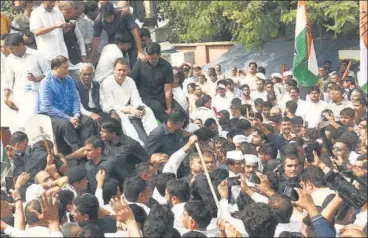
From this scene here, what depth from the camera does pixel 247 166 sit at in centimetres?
860

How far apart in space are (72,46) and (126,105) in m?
1.30

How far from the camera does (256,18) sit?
20.9 m

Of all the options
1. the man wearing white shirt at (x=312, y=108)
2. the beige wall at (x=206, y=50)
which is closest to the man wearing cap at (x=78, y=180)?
the man wearing white shirt at (x=312, y=108)

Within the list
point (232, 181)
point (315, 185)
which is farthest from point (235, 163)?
point (315, 185)

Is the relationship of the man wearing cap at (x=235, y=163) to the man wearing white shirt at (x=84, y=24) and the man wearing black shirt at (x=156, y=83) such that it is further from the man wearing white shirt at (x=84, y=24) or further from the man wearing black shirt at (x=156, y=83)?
the man wearing white shirt at (x=84, y=24)

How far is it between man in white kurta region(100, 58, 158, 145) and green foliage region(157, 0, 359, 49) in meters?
9.31

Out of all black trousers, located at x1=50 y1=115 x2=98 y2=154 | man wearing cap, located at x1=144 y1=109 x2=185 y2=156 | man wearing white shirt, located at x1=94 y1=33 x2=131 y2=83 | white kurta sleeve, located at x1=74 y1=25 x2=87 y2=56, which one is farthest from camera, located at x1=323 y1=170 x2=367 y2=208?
→ white kurta sleeve, located at x1=74 y1=25 x2=87 y2=56

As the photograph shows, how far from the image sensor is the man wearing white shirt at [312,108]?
12.6 metres

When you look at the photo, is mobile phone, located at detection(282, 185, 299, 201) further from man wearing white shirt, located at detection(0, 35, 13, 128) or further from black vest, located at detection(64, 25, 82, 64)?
black vest, located at detection(64, 25, 82, 64)

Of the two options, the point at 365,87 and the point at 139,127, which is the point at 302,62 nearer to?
the point at 365,87

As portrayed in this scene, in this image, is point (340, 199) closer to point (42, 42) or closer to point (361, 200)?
point (361, 200)

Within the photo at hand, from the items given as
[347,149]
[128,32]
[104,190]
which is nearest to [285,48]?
[128,32]

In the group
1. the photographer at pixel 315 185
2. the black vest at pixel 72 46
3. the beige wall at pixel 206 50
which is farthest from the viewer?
the beige wall at pixel 206 50

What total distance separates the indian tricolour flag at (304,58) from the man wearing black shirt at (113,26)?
251cm
